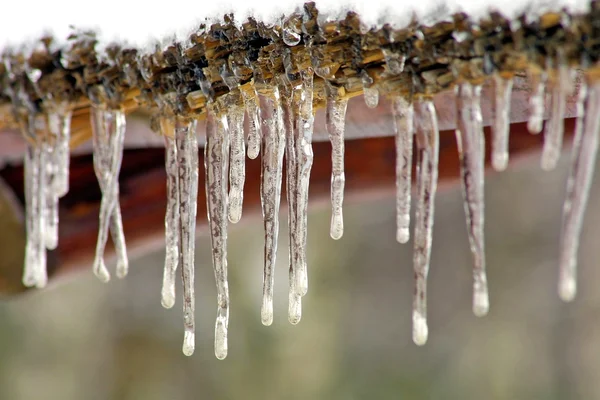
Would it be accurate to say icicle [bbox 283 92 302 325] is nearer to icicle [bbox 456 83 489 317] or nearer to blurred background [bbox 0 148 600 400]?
icicle [bbox 456 83 489 317]

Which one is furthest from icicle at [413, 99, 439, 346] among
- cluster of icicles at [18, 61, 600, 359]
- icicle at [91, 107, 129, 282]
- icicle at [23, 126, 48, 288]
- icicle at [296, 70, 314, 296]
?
icicle at [23, 126, 48, 288]

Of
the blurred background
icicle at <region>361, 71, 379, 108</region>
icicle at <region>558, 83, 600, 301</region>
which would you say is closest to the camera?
icicle at <region>558, 83, 600, 301</region>

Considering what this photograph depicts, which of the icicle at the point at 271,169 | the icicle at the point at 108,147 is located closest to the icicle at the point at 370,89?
the icicle at the point at 271,169

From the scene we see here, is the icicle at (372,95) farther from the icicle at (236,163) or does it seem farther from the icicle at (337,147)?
the icicle at (236,163)

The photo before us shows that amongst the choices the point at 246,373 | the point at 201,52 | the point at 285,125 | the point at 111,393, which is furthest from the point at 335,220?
the point at 111,393

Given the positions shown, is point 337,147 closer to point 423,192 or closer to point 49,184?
point 423,192

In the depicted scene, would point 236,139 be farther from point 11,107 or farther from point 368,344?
point 368,344

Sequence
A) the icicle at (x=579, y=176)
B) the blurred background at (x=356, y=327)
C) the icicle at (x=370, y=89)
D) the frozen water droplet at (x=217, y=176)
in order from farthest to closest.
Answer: the blurred background at (x=356, y=327)
the frozen water droplet at (x=217, y=176)
the icicle at (x=370, y=89)
the icicle at (x=579, y=176)
